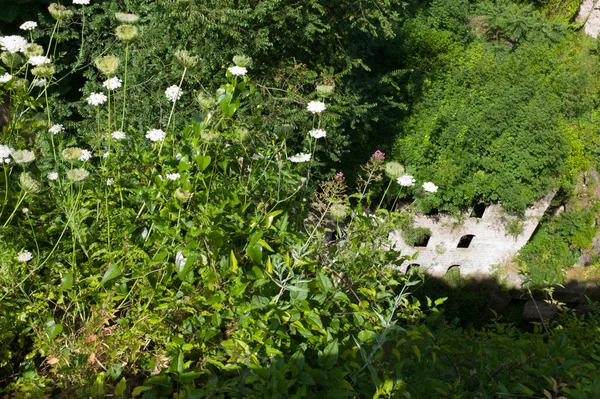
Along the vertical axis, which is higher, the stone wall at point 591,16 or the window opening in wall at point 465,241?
the stone wall at point 591,16

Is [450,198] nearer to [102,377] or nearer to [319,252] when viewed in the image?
[319,252]

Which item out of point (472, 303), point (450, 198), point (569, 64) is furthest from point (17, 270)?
point (569, 64)

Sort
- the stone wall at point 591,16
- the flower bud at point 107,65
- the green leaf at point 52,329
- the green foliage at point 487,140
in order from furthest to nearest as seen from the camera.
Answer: the stone wall at point 591,16 < the green foliage at point 487,140 < the flower bud at point 107,65 < the green leaf at point 52,329

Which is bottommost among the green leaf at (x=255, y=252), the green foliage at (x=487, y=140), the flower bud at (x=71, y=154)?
the green foliage at (x=487, y=140)

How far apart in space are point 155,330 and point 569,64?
1293 cm

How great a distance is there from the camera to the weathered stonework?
36.7ft

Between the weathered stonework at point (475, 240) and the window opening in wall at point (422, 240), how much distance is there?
0.16m

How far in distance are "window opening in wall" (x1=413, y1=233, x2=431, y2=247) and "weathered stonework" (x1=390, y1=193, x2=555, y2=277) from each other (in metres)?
0.16

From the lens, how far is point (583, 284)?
11312 millimetres

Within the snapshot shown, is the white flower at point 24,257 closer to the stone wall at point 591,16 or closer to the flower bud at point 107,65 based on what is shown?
the flower bud at point 107,65

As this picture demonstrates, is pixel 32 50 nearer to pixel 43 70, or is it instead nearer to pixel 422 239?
pixel 43 70

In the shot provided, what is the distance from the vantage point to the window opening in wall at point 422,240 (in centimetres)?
1110

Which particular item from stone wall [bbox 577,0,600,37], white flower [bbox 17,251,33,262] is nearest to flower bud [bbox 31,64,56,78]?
white flower [bbox 17,251,33,262]

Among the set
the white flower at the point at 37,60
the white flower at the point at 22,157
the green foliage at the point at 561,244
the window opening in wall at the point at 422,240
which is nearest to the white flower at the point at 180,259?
the white flower at the point at 22,157
